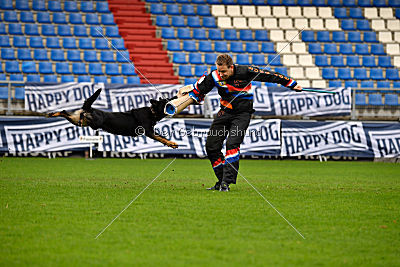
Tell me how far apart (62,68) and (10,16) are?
4103 mm

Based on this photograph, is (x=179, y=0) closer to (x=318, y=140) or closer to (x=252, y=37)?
(x=252, y=37)

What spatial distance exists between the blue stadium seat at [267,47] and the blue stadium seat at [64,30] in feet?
27.8

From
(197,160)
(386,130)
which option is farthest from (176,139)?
(386,130)

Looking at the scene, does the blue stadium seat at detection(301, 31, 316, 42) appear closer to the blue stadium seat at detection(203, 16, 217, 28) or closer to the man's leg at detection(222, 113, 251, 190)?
the blue stadium seat at detection(203, 16, 217, 28)

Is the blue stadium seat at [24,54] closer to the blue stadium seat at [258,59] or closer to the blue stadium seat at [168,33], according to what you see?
the blue stadium seat at [168,33]

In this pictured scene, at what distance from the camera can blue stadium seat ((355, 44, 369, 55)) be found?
2498 cm

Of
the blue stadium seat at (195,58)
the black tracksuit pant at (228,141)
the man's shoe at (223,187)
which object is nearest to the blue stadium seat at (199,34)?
the blue stadium seat at (195,58)

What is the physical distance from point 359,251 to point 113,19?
21529 mm

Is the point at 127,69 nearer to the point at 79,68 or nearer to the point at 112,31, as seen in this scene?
the point at 79,68

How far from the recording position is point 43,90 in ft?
61.0

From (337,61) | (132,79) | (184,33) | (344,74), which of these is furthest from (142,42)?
(344,74)

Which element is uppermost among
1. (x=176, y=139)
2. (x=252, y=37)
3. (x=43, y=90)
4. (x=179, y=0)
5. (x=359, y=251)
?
(x=179, y=0)

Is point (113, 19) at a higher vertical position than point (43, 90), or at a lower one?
higher

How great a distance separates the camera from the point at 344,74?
78.1 feet
